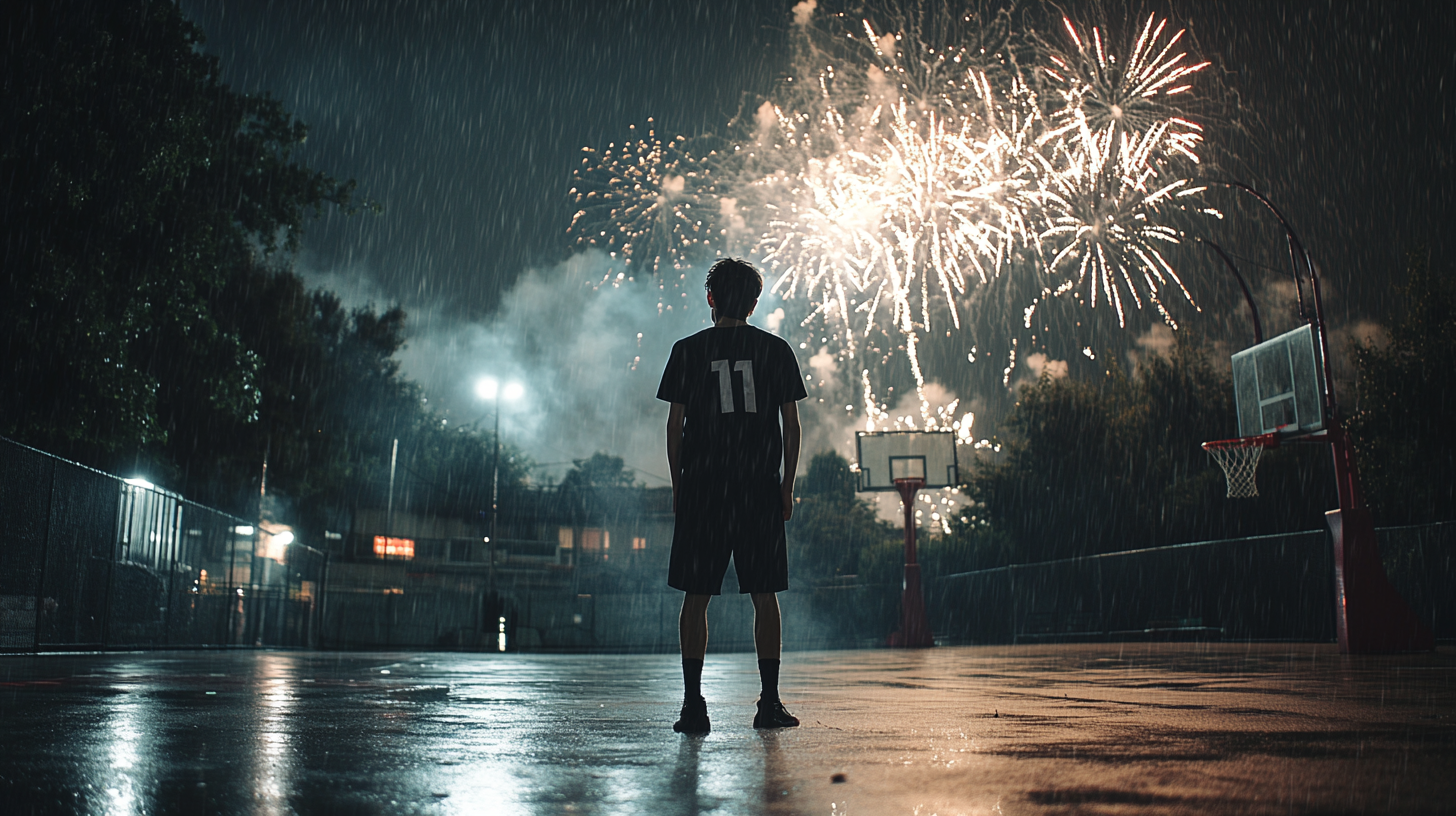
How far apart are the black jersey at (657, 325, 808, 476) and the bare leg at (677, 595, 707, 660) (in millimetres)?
489

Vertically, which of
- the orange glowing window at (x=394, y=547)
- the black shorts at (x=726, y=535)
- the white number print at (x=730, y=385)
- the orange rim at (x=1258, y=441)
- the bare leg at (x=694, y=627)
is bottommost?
the bare leg at (x=694, y=627)

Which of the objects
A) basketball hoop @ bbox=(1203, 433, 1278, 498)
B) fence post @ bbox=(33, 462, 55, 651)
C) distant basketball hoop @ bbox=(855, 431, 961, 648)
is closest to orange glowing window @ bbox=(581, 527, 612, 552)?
distant basketball hoop @ bbox=(855, 431, 961, 648)

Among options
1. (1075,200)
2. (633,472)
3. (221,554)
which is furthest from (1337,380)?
(633,472)

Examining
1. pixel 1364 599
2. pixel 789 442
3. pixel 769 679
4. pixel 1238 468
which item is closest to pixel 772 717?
pixel 769 679

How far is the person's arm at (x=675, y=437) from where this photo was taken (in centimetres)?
409

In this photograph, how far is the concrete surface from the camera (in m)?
2.15

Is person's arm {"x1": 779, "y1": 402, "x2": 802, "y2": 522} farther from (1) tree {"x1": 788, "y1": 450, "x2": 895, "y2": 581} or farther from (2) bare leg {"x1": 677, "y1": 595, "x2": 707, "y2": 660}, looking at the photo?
(1) tree {"x1": 788, "y1": 450, "x2": 895, "y2": 581}

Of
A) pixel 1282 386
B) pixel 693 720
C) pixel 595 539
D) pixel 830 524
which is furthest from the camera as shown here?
pixel 830 524

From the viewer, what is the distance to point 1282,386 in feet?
49.1

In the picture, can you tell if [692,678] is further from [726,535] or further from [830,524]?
[830,524]

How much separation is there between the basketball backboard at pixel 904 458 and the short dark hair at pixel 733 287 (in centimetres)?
2307

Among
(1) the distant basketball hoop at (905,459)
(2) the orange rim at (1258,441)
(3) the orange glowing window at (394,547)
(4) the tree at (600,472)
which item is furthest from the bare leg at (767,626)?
(4) the tree at (600,472)

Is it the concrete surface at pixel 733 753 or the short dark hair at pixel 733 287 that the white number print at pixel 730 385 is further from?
the concrete surface at pixel 733 753

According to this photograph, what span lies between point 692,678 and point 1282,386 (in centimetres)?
1359
